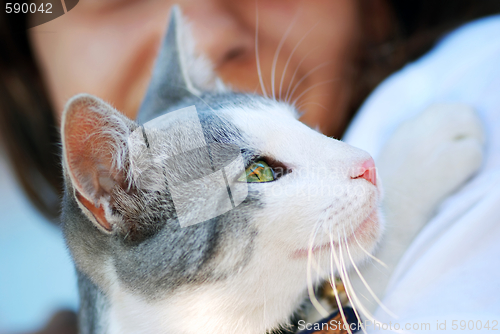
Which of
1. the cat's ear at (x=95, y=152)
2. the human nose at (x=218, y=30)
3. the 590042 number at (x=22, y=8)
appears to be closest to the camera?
the cat's ear at (x=95, y=152)

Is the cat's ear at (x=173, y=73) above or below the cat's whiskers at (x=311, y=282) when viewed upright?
above

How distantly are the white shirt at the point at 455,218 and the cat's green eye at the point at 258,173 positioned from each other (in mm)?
266

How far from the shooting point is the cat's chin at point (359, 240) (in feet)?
1.44

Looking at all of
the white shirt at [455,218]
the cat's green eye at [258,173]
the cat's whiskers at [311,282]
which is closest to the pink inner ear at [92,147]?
the cat's green eye at [258,173]

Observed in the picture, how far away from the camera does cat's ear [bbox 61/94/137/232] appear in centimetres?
39

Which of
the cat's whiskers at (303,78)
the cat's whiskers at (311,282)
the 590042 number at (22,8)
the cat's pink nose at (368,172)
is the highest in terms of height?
the 590042 number at (22,8)

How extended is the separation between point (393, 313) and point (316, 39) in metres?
0.66

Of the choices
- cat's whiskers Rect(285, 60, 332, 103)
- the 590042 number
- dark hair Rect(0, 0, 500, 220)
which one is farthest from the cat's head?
the 590042 number

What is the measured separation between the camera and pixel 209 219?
44 cm

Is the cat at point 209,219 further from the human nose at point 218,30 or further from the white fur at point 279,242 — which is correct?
the human nose at point 218,30

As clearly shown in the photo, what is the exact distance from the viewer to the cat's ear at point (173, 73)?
687 mm

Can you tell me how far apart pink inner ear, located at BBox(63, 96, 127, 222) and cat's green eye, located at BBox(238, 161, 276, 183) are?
0.18 meters

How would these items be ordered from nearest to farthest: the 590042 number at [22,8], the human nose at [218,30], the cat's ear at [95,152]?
the cat's ear at [95,152]
the 590042 number at [22,8]
the human nose at [218,30]

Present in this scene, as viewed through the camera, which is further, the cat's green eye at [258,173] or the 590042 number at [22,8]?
the 590042 number at [22,8]
